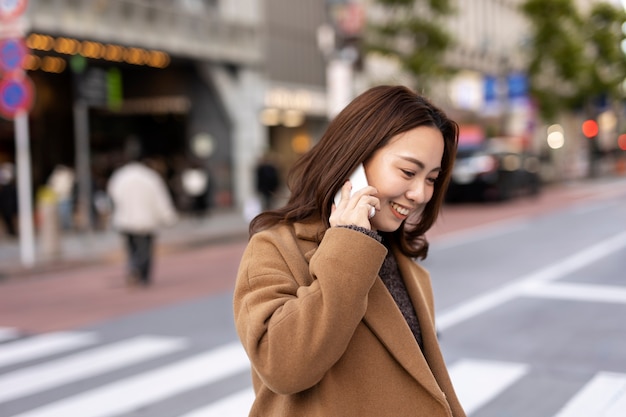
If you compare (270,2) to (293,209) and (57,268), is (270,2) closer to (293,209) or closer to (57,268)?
(57,268)

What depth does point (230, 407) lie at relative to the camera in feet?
18.1

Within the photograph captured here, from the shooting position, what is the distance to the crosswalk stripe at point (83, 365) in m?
6.35

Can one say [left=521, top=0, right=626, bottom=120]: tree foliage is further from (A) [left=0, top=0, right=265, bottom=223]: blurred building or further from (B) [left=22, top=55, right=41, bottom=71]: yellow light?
(B) [left=22, top=55, right=41, bottom=71]: yellow light

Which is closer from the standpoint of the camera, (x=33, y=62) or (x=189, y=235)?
(x=189, y=235)

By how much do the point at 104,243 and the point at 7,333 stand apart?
32.9ft

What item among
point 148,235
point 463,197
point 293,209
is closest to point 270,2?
point 463,197

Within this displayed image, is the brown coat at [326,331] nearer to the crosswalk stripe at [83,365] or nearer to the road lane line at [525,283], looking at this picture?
the crosswalk stripe at [83,365]

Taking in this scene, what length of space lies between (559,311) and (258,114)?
21449 millimetres

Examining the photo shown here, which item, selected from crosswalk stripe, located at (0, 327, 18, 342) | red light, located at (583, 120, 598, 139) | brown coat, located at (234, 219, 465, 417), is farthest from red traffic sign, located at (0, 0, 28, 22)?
red light, located at (583, 120, 598, 139)

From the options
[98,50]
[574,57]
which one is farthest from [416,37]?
[574,57]

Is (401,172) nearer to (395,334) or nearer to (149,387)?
(395,334)

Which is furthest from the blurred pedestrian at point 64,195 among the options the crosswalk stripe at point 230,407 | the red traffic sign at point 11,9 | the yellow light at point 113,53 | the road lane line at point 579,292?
the crosswalk stripe at point 230,407

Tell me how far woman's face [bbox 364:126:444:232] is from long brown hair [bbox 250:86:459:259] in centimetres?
2

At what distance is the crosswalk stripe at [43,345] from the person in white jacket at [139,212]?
3094 mm
